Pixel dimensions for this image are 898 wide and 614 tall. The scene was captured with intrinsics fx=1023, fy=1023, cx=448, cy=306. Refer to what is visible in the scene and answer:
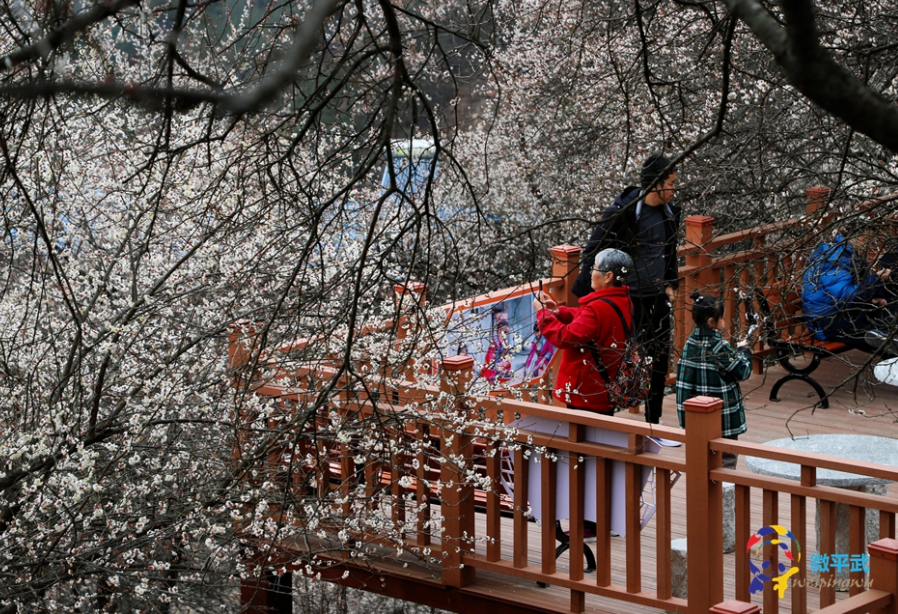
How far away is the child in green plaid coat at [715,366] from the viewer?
555 cm

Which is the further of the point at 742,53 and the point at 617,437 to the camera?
the point at 742,53

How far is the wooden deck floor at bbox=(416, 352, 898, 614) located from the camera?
5.01 m

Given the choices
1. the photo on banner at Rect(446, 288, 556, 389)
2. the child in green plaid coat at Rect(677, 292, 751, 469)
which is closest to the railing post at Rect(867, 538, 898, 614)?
the child in green plaid coat at Rect(677, 292, 751, 469)

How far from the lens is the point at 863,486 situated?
5105 mm

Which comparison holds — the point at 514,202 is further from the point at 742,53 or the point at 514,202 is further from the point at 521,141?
the point at 742,53

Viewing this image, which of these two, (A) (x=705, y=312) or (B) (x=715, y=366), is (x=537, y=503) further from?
(A) (x=705, y=312)

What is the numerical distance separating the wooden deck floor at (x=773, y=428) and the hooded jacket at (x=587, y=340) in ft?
1.82

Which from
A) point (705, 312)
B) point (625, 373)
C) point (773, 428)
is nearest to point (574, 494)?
point (625, 373)

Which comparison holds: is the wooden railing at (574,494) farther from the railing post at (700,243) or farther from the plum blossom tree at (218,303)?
the railing post at (700,243)

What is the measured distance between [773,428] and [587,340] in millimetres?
2578

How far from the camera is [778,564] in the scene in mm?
4555

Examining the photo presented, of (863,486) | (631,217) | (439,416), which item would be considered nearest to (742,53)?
(631,217)

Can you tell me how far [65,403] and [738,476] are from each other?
3175 millimetres

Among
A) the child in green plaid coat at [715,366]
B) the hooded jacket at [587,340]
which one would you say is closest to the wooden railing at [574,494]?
the hooded jacket at [587,340]
